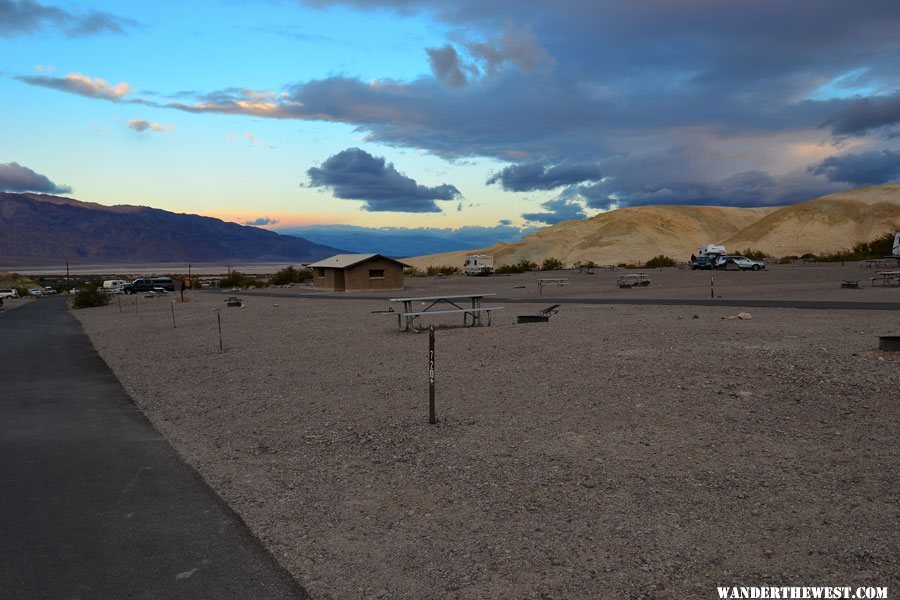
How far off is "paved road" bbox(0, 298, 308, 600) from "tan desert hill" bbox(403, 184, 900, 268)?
94016mm

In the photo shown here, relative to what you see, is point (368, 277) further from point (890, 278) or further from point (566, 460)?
point (566, 460)

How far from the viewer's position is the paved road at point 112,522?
4539 mm

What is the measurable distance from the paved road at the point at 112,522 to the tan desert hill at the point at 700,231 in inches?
3701

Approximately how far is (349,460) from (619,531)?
124 inches

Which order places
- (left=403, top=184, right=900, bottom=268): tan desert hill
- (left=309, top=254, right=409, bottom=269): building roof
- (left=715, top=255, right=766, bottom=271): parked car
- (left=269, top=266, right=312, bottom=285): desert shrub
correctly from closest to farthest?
(left=309, top=254, right=409, bottom=269): building roof → (left=715, top=255, right=766, bottom=271): parked car → (left=269, top=266, right=312, bottom=285): desert shrub → (left=403, top=184, right=900, bottom=268): tan desert hill

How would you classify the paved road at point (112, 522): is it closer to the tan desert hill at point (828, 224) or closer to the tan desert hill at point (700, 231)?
the tan desert hill at point (828, 224)

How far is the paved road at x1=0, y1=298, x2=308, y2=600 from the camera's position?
179 inches

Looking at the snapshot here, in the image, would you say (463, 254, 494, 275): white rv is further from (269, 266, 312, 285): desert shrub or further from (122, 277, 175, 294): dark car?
(122, 277, 175, 294): dark car

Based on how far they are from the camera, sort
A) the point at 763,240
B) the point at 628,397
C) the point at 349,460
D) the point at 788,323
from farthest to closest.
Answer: the point at 763,240 < the point at 788,323 < the point at 628,397 < the point at 349,460

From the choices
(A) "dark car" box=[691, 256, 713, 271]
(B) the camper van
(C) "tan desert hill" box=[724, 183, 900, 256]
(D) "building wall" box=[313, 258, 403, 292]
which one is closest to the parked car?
(A) "dark car" box=[691, 256, 713, 271]

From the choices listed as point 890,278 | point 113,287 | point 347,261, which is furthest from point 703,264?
point 113,287

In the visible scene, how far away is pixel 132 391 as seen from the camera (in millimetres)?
12539

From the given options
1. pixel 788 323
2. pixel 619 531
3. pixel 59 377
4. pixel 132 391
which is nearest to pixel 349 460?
pixel 619 531

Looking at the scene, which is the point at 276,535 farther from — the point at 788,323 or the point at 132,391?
the point at 788,323
